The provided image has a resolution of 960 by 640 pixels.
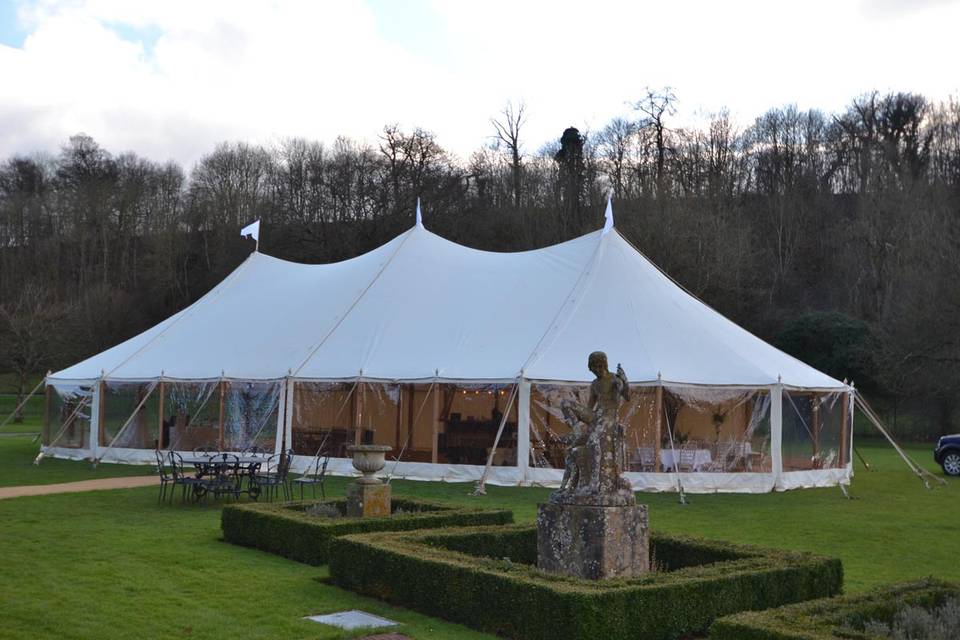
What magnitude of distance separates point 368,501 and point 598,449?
3.77 metres

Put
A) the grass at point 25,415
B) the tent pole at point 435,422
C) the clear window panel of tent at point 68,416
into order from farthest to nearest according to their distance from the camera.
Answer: the grass at point 25,415 < the clear window panel of tent at point 68,416 < the tent pole at point 435,422

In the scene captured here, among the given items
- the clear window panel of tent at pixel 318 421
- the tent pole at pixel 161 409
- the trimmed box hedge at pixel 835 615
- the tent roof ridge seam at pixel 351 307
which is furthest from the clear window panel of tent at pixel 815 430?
the tent pole at pixel 161 409

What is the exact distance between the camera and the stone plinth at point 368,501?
996 cm

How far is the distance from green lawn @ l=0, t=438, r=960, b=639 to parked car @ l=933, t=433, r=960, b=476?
11.0ft

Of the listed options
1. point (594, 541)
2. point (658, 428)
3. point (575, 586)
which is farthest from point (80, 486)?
→ point (575, 586)

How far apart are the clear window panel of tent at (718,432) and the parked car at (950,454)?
553 centimetres

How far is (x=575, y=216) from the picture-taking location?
39.6 meters

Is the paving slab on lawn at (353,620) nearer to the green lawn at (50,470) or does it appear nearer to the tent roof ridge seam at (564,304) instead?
the tent roof ridge seam at (564,304)

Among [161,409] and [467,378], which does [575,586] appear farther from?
[161,409]

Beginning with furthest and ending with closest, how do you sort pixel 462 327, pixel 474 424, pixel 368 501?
pixel 462 327
pixel 474 424
pixel 368 501

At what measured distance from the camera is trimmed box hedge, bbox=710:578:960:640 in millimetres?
4941

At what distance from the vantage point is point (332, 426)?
17766mm

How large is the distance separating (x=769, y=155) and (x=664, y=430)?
31053 mm

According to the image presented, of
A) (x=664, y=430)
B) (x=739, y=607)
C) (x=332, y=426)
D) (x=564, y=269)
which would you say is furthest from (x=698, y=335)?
(x=739, y=607)
